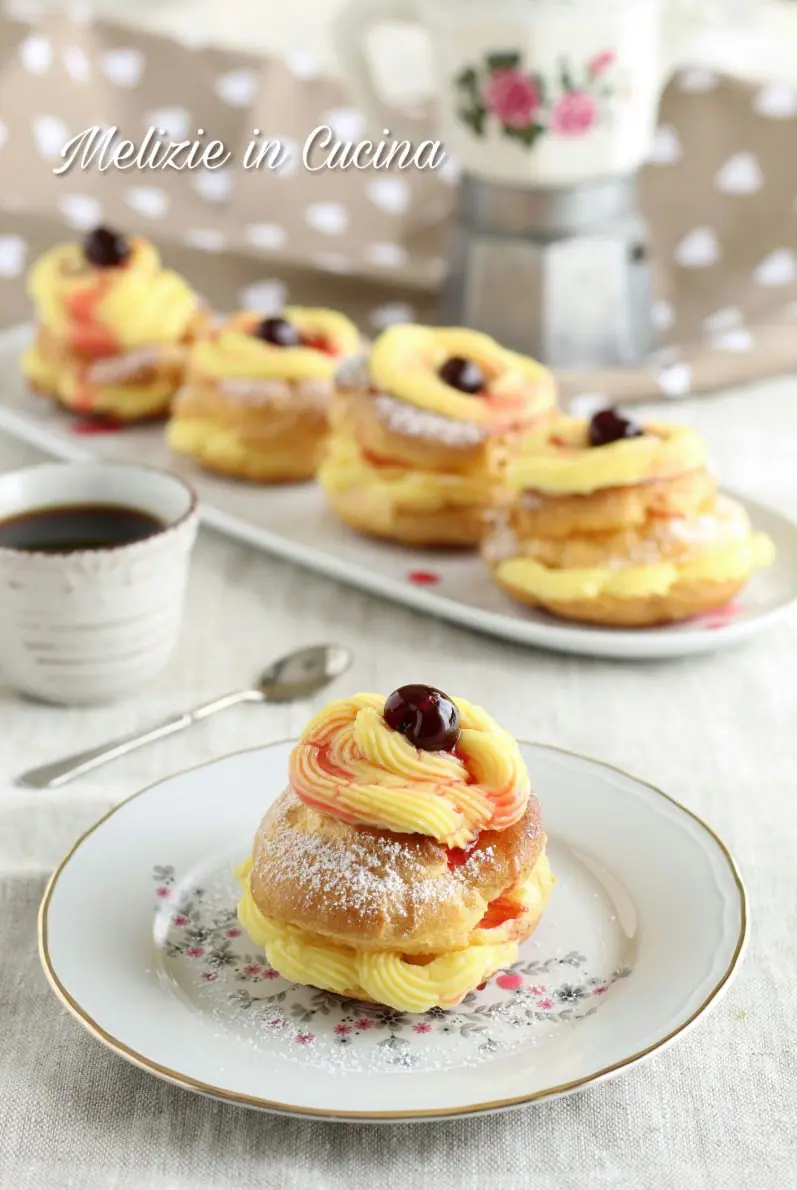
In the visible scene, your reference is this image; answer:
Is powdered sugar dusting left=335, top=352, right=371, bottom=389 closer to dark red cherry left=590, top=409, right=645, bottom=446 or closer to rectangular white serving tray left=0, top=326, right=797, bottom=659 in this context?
rectangular white serving tray left=0, top=326, right=797, bottom=659

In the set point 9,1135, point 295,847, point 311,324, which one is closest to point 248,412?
point 311,324

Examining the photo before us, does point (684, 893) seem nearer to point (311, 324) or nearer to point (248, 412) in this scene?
point (248, 412)

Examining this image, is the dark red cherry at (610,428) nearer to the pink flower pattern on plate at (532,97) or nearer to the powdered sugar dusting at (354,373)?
the powdered sugar dusting at (354,373)

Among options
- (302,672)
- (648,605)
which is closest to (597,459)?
(648,605)

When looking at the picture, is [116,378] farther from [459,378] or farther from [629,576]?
[629,576]

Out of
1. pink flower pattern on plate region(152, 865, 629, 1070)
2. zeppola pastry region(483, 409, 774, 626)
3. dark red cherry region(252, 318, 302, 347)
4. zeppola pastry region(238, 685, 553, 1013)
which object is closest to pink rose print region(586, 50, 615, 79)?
dark red cherry region(252, 318, 302, 347)

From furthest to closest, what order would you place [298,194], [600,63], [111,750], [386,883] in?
[298,194] < [600,63] < [111,750] < [386,883]
